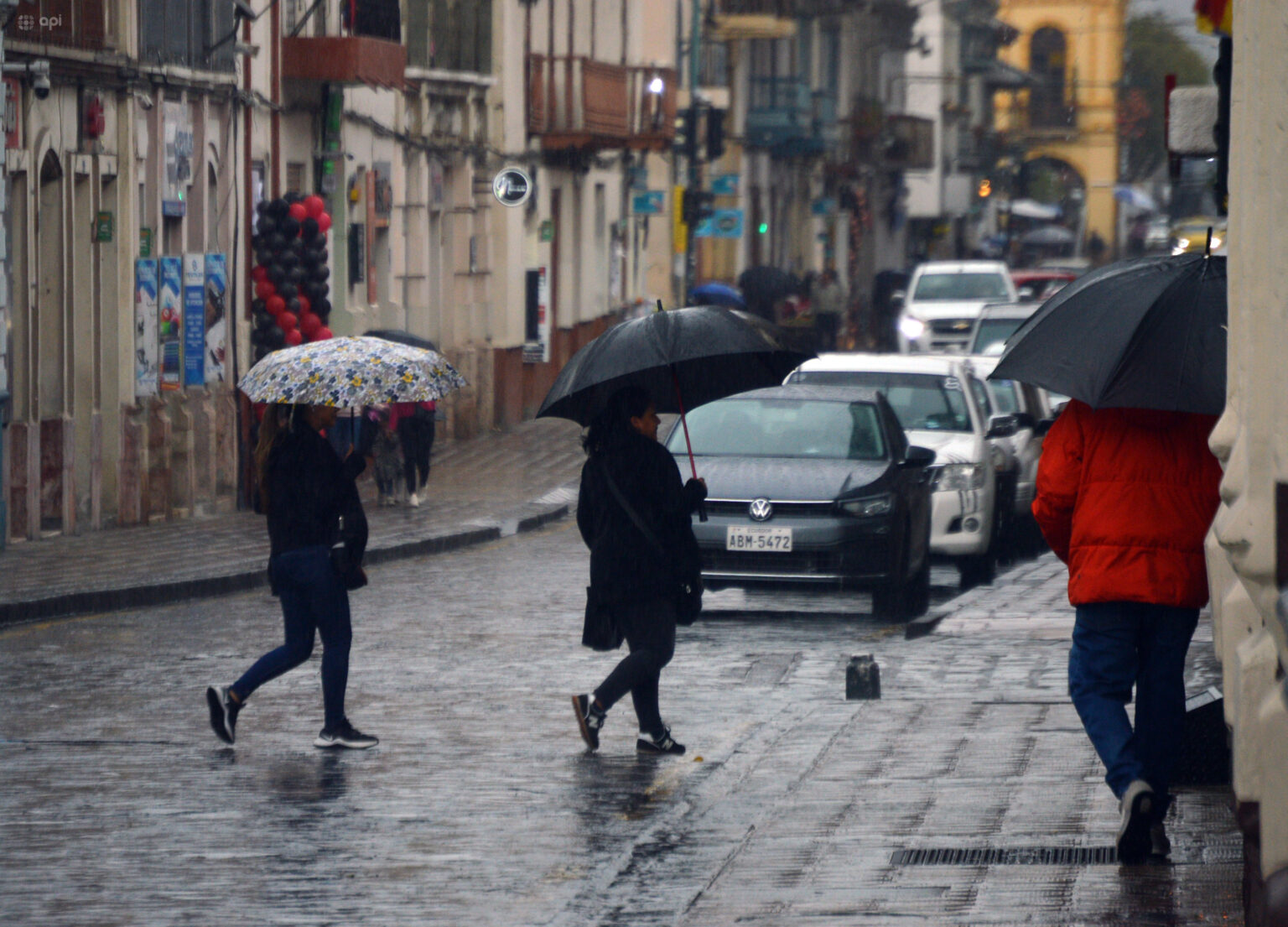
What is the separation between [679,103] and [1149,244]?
38458 mm

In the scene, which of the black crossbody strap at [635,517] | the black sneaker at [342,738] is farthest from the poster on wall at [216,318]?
the black crossbody strap at [635,517]

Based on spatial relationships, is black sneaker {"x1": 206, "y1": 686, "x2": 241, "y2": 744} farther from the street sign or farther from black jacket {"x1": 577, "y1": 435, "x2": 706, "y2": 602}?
the street sign

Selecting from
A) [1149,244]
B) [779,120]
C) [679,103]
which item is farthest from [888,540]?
[1149,244]

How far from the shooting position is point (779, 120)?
55.4 metres

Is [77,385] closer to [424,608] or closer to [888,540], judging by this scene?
[424,608]

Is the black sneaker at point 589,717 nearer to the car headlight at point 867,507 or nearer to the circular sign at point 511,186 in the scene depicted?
the car headlight at point 867,507

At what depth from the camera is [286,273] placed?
81.3 feet

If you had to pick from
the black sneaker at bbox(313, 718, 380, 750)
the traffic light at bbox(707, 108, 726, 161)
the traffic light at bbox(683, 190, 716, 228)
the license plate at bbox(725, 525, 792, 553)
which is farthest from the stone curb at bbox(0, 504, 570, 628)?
the traffic light at bbox(707, 108, 726, 161)

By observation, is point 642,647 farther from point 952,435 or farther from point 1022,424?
point 1022,424

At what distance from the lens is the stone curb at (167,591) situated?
15336mm

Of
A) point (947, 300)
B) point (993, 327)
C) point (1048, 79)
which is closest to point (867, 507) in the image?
point (993, 327)

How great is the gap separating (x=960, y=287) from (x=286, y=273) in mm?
22144

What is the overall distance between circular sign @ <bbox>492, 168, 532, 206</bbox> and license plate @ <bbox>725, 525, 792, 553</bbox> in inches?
→ 740

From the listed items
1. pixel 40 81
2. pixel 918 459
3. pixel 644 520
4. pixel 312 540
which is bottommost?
pixel 918 459
